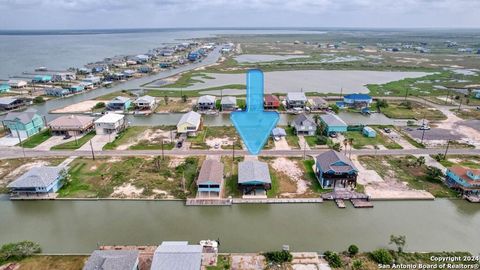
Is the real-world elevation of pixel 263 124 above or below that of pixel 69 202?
above

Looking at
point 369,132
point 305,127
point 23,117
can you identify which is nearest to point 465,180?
point 369,132

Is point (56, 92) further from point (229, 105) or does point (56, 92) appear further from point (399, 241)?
point (399, 241)

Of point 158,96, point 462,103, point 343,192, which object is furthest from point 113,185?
point 462,103

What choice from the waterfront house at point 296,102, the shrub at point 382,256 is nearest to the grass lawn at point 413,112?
the waterfront house at point 296,102

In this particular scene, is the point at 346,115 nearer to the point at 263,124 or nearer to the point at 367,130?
the point at 367,130

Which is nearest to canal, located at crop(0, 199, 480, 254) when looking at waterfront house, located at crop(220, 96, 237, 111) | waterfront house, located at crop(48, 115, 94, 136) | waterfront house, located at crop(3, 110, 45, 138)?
waterfront house, located at crop(48, 115, 94, 136)

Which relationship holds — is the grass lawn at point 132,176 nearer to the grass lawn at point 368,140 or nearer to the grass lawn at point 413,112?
the grass lawn at point 368,140
